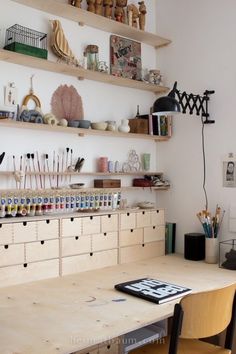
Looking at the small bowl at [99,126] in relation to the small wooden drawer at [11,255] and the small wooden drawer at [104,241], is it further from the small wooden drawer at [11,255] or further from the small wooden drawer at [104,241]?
the small wooden drawer at [11,255]

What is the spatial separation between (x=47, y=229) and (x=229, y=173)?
1420mm

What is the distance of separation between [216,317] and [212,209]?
145cm

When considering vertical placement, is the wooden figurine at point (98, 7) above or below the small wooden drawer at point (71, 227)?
above

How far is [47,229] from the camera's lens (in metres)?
2.43

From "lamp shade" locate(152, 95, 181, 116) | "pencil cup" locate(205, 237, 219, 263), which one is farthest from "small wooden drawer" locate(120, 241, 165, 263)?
"lamp shade" locate(152, 95, 181, 116)

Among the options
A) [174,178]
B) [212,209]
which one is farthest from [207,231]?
[174,178]

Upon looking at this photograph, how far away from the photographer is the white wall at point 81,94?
260 centimetres

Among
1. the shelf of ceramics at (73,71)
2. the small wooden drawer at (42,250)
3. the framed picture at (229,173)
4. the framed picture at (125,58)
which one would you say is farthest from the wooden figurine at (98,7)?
the small wooden drawer at (42,250)

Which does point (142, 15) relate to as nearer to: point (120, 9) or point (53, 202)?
point (120, 9)

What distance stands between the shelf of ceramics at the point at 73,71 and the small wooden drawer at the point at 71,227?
102cm

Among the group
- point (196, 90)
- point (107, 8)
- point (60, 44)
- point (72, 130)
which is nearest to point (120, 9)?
point (107, 8)

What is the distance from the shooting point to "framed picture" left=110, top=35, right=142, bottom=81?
10.5 ft

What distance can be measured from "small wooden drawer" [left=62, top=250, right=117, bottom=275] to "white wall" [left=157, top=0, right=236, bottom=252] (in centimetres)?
78

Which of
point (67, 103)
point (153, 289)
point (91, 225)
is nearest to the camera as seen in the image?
point (153, 289)
